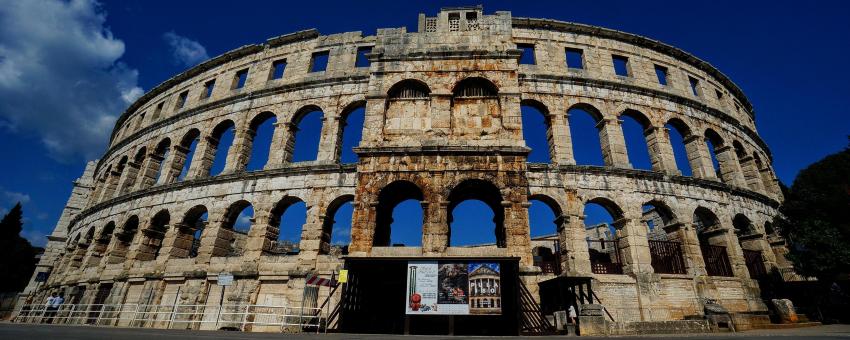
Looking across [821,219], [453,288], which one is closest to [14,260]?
[453,288]

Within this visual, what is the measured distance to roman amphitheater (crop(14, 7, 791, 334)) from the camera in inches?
434

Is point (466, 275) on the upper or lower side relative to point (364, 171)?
lower

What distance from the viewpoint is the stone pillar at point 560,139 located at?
15.5 m

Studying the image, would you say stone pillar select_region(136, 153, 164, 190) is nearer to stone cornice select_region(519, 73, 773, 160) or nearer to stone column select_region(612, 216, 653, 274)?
stone cornice select_region(519, 73, 773, 160)

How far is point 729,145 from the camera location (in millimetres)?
18453

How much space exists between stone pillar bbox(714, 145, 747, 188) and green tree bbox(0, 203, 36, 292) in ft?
168

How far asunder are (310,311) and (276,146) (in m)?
7.97

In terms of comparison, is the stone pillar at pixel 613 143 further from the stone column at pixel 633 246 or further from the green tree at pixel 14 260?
→ the green tree at pixel 14 260

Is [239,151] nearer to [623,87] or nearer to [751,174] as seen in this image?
[623,87]

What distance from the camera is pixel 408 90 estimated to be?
1301 cm

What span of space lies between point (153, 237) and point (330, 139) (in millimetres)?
9896

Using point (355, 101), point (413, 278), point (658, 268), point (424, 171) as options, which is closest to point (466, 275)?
point (413, 278)

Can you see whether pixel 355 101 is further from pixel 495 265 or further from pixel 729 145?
pixel 729 145

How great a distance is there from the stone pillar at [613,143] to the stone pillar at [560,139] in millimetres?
1788
